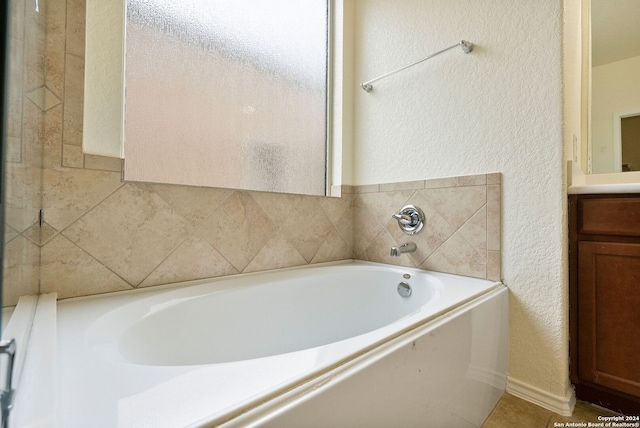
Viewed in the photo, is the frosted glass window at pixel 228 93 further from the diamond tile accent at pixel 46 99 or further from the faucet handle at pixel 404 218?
the faucet handle at pixel 404 218

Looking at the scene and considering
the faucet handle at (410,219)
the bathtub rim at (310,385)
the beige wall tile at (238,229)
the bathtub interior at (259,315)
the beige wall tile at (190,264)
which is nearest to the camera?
the bathtub rim at (310,385)

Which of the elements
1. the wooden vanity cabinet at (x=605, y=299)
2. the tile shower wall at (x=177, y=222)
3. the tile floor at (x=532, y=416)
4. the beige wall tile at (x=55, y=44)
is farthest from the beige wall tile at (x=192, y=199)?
the wooden vanity cabinet at (x=605, y=299)

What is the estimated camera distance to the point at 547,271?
0.99m

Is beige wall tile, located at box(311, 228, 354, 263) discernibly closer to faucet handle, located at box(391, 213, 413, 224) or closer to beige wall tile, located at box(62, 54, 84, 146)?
faucet handle, located at box(391, 213, 413, 224)

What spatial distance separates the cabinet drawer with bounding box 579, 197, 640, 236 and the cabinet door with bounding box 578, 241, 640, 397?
0.05m

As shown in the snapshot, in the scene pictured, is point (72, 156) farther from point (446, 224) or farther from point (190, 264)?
point (446, 224)

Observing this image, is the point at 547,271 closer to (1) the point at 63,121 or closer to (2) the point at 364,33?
(2) the point at 364,33

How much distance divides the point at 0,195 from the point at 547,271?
4.59 feet

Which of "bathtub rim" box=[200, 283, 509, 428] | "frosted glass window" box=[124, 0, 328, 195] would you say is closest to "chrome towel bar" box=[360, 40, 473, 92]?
"frosted glass window" box=[124, 0, 328, 195]

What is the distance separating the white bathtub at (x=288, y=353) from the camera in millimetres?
359

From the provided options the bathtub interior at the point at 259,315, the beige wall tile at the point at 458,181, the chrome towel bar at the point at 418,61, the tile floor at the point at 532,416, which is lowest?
the tile floor at the point at 532,416

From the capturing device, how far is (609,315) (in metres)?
0.92

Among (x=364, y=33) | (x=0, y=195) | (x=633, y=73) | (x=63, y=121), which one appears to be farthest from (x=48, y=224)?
(x=633, y=73)

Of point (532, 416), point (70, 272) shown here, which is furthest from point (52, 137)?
point (532, 416)
